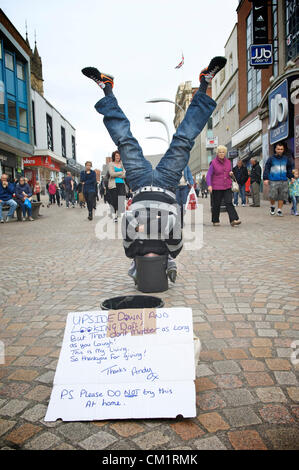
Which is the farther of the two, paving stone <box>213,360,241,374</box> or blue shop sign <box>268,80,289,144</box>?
blue shop sign <box>268,80,289,144</box>

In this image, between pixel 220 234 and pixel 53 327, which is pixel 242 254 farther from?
pixel 53 327

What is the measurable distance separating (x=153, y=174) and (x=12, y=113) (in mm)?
29242

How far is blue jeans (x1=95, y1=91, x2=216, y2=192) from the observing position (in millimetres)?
3971

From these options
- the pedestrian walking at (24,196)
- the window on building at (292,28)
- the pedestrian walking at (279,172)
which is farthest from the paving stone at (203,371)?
the window on building at (292,28)

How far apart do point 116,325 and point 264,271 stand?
10.2 feet

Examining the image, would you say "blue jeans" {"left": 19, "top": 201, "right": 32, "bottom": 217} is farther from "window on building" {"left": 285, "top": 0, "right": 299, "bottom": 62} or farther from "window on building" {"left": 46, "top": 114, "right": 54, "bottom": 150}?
"window on building" {"left": 46, "top": 114, "right": 54, "bottom": 150}

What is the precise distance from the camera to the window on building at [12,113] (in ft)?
94.7

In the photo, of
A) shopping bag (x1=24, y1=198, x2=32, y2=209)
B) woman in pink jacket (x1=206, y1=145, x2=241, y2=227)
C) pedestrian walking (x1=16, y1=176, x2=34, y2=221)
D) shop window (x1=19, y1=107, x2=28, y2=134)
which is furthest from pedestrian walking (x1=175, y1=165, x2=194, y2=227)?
shop window (x1=19, y1=107, x2=28, y2=134)

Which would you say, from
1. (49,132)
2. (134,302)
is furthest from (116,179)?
(49,132)

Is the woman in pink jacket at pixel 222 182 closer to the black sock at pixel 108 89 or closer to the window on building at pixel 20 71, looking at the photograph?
the black sock at pixel 108 89

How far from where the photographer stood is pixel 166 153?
412 cm

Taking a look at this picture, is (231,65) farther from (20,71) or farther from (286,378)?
(286,378)

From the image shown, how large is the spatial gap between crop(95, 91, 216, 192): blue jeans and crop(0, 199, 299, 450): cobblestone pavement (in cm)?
117
